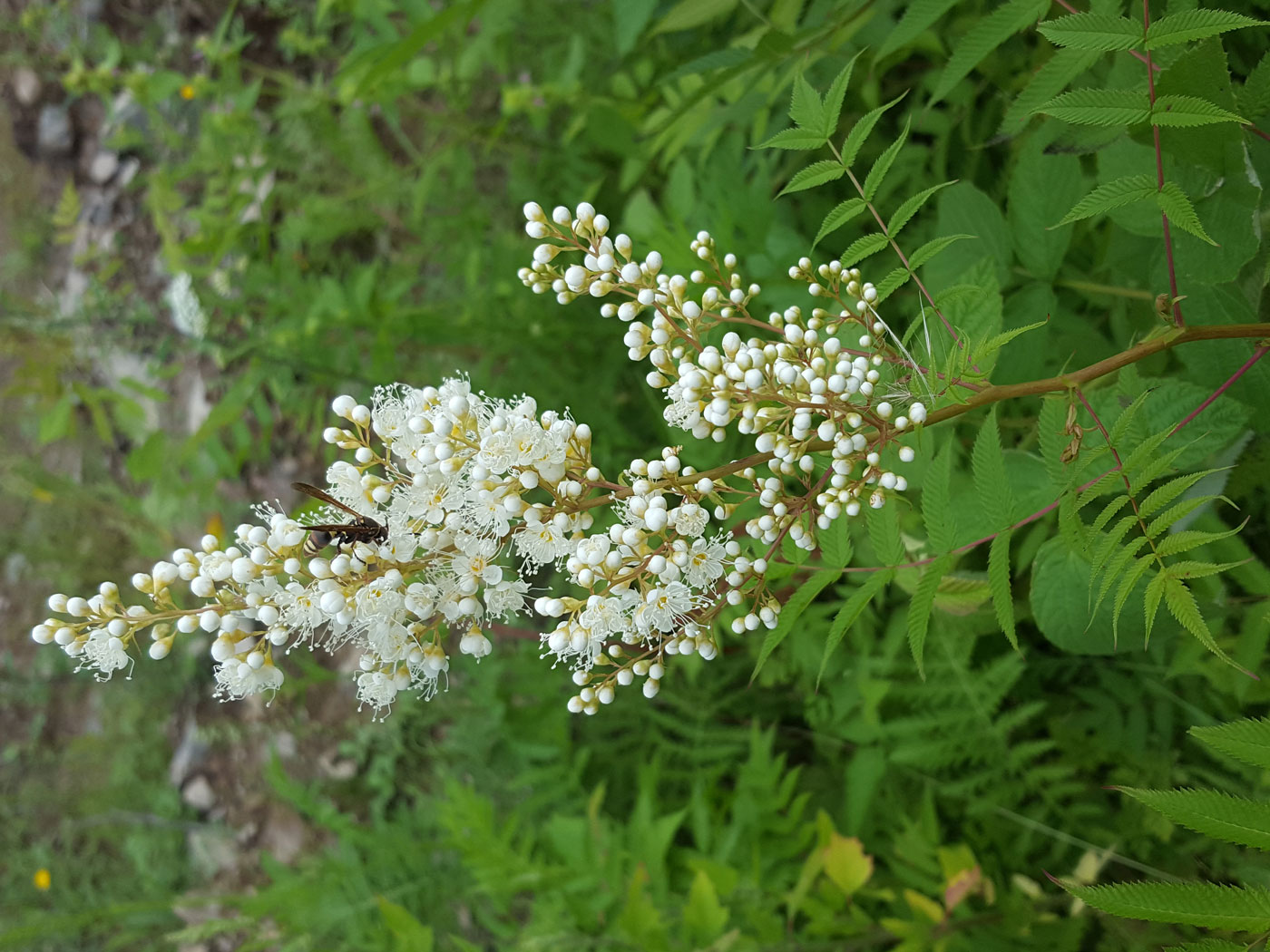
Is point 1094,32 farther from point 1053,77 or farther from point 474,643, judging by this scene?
point 474,643

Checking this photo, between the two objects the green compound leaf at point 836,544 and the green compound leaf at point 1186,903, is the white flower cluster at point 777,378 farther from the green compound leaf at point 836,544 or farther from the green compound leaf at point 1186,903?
the green compound leaf at point 1186,903

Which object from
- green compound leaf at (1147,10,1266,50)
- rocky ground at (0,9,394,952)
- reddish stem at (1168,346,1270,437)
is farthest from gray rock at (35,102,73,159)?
reddish stem at (1168,346,1270,437)

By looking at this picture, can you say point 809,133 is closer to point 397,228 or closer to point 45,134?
point 397,228

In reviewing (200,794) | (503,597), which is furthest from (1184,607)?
(200,794)

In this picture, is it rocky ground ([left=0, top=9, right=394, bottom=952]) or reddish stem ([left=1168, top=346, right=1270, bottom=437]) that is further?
rocky ground ([left=0, top=9, right=394, bottom=952])

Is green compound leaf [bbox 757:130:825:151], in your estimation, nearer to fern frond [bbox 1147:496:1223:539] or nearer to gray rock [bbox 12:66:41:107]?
fern frond [bbox 1147:496:1223:539]

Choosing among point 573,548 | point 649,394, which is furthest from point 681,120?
point 573,548
